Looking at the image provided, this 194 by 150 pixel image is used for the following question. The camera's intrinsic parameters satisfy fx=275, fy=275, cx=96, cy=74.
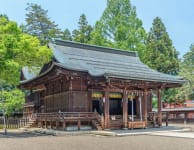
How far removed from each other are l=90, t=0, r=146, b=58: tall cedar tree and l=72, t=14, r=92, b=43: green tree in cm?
1221

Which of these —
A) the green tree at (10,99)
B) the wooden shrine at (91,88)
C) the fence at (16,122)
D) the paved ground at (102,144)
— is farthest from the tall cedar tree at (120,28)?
the paved ground at (102,144)

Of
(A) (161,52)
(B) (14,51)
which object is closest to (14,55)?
(B) (14,51)

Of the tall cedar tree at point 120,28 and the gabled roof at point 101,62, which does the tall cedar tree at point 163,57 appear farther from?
the gabled roof at point 101,62

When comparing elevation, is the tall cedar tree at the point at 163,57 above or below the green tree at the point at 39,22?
below

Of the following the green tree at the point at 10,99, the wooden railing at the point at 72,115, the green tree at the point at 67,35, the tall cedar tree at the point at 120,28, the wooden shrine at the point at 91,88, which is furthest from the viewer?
the green tree at the point at 67,35

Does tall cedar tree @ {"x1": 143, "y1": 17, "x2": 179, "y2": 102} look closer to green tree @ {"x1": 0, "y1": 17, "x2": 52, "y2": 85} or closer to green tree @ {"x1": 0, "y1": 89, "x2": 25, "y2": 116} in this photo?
green tree @ {"x1": 0, "y1": 17, "x2": 52, "y2": 85}

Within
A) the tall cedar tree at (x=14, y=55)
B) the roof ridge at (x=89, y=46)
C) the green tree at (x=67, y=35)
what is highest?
the green tree at (x=67, y=35)

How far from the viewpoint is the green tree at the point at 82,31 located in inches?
1978

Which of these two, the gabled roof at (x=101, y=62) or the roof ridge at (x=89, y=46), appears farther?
the roof ridge at (x=89, y=46)

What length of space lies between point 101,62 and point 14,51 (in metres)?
8.90

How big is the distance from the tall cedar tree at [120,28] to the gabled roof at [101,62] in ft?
19.6

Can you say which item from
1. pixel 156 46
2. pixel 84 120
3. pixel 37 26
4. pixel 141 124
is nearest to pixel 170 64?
pixel 156 46

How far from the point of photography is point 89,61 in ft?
79.9

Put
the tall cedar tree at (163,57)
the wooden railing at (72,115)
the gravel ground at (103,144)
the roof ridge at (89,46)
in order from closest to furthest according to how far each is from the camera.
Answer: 1. the gravel ground at (103,144)
2. the wooden railing at (72,115)
3. the roof ridge at (89,46)
4. the tall cedar tree at (163,57)
